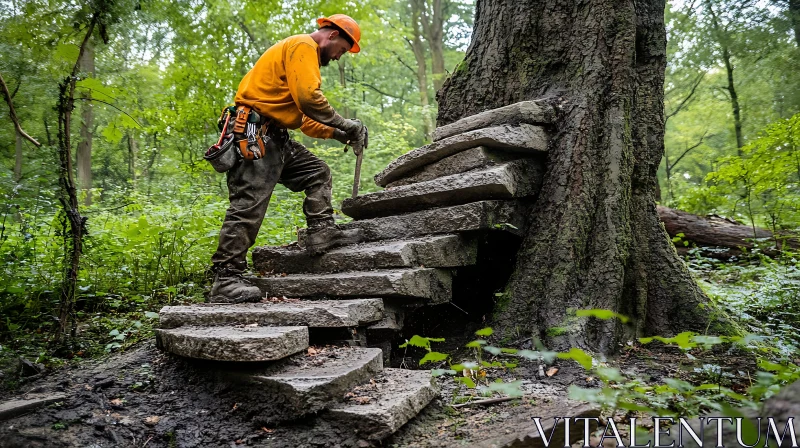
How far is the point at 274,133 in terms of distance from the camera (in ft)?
12.8

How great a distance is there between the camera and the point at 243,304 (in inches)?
136

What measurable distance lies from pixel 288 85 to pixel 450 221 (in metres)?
1.63

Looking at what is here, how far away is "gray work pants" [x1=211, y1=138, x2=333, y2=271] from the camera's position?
3.67 m

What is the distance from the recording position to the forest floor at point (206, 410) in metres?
2.32

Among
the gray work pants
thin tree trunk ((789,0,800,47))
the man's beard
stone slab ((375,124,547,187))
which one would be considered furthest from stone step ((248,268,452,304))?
thin tree trunk ((789,0,800,47))

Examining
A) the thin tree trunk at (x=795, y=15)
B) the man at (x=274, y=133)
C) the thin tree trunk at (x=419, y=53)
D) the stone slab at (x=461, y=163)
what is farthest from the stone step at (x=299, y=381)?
the thin tree trunk at (x=419, y=53)

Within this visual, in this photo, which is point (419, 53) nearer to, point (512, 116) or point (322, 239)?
point (512, 116)

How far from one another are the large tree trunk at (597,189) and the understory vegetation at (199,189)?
427 mm

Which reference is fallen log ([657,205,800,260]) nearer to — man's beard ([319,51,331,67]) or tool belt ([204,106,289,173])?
man's beard ([319,51,331,67])

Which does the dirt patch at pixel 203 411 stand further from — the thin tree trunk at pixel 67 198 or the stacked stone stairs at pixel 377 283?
the thin tree trunk at pixel 67 198

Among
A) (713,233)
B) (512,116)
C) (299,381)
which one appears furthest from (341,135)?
(713,233)

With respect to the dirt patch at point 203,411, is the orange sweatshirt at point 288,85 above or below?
above

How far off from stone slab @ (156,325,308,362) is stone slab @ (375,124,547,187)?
6.78 ft

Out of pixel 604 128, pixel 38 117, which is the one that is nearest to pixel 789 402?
pixel 604 128
